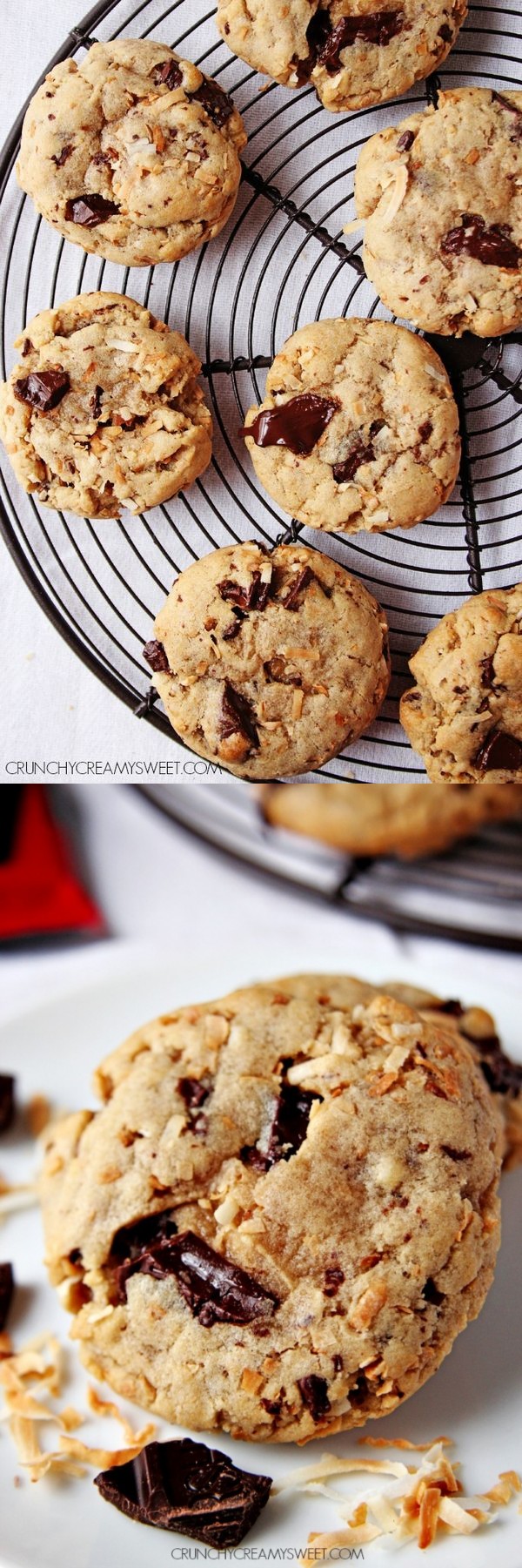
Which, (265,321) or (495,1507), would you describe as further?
(265,321)

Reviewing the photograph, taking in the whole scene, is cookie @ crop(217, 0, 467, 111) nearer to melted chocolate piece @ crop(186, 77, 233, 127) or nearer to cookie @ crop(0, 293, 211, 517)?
melted chocolate piece @ crop(186, 77, 233, 127)

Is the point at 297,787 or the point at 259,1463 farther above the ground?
the point at 297,787

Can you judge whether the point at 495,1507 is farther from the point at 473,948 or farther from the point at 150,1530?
the point at 473,948

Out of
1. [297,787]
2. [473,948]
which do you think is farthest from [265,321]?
[473,948]

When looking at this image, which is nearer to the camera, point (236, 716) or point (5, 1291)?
point (5, 1291)

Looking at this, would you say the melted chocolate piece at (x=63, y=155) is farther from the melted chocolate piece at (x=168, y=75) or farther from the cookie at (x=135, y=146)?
the melted chocolate piece at (x=168, y=75)

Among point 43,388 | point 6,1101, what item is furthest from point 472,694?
point 6,1101

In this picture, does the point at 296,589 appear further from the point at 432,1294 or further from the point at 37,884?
the point at 432,1294
